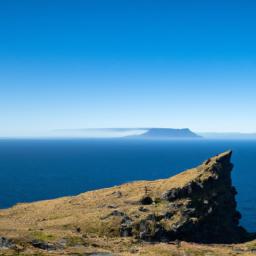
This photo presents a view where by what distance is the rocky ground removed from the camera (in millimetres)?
64812

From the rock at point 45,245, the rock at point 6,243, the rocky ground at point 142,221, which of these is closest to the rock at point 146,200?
the rocky ground at point 142,221

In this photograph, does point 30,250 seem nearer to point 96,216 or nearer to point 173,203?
point 96,216

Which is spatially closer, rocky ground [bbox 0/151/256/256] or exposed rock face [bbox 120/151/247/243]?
rocky ground [bbox 0/151/256/256]

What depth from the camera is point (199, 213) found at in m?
84.2

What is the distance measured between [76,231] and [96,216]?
614 cm

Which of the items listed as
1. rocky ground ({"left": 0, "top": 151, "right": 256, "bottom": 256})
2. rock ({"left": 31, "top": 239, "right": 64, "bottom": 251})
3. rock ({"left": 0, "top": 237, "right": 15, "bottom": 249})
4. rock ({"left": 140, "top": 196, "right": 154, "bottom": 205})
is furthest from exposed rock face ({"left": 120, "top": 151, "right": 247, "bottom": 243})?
rock ({"left": 0, "top": 237, "right": 15, "bottom": 249})

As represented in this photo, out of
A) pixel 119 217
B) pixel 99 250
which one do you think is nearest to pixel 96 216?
pixel 119 217

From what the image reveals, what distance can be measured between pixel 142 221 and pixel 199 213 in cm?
1271

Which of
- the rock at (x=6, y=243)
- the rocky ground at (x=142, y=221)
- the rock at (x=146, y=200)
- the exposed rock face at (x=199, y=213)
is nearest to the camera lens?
the rock at (x=6, y=243)

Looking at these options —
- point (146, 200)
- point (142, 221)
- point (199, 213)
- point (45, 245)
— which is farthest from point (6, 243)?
point (199, 213)

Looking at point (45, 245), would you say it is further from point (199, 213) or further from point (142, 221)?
point (199, 213)

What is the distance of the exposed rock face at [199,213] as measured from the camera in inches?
3068

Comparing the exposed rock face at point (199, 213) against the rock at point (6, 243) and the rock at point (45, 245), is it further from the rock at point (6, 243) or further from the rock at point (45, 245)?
the rock at point (6, 243)

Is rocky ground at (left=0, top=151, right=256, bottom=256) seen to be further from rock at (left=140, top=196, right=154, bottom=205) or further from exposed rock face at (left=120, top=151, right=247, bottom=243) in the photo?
rock at (left=140, top=196, right=154, bottom=205)
